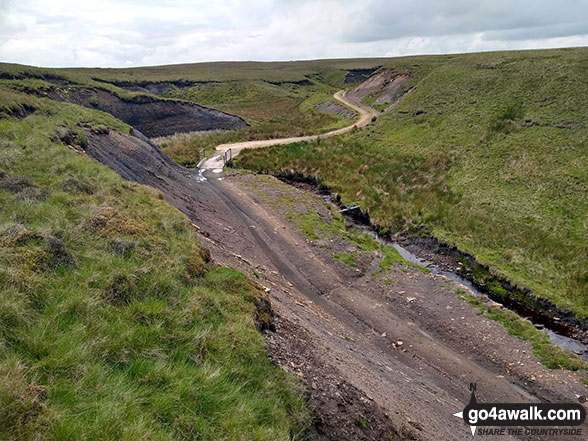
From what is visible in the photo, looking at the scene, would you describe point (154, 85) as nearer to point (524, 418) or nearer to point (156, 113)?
point (156, 113)

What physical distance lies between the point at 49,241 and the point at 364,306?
13.6 meters

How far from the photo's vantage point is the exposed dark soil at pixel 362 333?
30.7 ft

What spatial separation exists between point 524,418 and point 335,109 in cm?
6638

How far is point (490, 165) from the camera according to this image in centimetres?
3331

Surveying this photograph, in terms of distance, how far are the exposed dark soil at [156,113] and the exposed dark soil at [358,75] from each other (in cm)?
8908

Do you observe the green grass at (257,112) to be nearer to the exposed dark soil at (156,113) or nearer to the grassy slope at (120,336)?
the exposed dark soil at (156,113)

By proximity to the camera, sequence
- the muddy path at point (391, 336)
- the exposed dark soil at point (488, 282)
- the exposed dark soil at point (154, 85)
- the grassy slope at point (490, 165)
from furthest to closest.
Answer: the exposed dark soil at point (154, 85) < the grassy slope at point (490, 165) < the exposed dark soil at point (488, 282) < the muddy path at point (391, 336)

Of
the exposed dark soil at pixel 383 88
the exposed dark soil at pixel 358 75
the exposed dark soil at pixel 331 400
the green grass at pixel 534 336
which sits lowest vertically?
the green grass at pixel 534 336

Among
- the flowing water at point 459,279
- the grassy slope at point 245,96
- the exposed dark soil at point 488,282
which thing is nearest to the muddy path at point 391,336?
the flowing water at point 459,279

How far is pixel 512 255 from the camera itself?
70.6 ft

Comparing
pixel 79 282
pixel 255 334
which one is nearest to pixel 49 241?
pixel 79 282

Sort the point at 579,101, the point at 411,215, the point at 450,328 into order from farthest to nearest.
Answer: the point at 579,101 → the point at 411,215 → the point at 450,328

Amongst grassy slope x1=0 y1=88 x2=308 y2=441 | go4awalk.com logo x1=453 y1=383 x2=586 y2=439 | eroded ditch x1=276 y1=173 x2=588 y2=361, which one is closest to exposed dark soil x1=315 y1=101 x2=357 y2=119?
eroded ditch x1=276 y1=173 x2=588 y2=361

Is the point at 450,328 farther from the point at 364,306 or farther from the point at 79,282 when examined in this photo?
the point at 79,282
